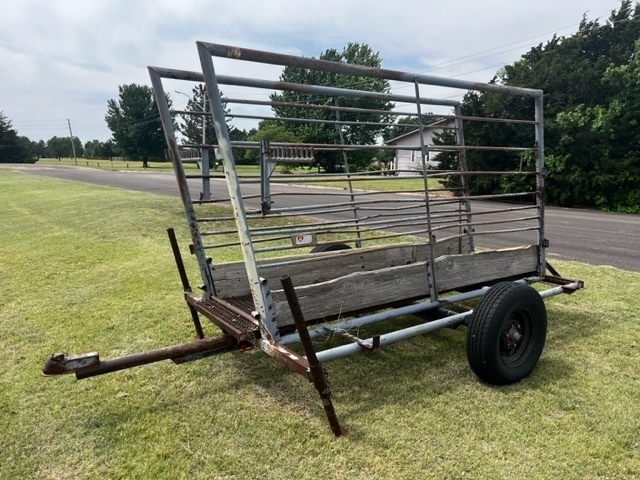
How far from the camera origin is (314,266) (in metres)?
4.04

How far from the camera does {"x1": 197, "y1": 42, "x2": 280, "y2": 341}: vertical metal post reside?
8.32 feet

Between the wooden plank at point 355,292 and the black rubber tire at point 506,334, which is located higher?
the wooden plank at point 355,292

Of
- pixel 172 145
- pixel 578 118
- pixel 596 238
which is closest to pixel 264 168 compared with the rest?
pixel 172 145

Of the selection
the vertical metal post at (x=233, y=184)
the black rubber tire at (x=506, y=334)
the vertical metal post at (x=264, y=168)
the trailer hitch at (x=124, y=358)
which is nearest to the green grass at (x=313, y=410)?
the black rubber tire at (x=506, y=334)

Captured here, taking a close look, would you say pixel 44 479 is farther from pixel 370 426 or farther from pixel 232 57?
pixel 232 57

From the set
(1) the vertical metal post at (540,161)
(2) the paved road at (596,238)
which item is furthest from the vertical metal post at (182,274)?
(2) the paved road at (596,238)

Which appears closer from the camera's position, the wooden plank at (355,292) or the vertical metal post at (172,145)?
the wooden plank at (355,292)

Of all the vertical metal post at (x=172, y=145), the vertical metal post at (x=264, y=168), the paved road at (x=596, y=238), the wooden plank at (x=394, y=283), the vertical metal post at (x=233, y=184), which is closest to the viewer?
the vertical metal post at (x=233, y=184)

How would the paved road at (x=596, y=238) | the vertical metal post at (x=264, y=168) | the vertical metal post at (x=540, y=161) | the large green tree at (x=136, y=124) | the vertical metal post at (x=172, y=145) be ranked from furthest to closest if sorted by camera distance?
the large green tree at (x=136, y=124)
the paved road at (x=596, y=238)
the vertical metal post at (x=540, y=161)
the vertical metal post at (x=172, y=145)
the vertical metal post at (x=264, y=168)

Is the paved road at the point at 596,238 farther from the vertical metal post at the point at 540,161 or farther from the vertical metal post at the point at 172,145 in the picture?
the vertical metal post at the point at 172,145

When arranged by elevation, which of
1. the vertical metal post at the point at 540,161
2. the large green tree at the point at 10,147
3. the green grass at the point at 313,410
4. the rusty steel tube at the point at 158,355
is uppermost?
the large green tree at the point at 10,147

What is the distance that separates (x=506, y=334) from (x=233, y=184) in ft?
7.15

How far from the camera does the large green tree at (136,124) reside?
62469 millimetres

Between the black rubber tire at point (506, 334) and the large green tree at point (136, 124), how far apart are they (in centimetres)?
6213
